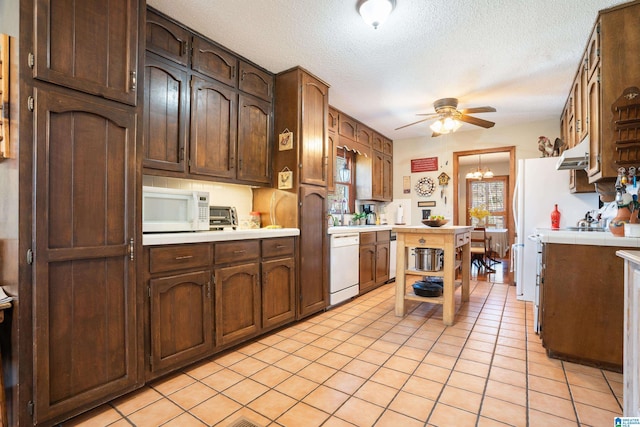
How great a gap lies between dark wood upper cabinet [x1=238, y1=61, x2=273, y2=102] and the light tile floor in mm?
2176

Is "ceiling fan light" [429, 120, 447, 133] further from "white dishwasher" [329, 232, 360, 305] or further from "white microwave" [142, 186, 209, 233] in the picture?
"white microwave" [142, 186, 209, 233]

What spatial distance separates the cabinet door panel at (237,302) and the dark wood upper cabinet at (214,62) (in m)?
1.55

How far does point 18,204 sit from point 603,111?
11.5 feet

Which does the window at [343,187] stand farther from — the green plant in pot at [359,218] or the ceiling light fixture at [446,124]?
the ceiling light fixture at [446,124]

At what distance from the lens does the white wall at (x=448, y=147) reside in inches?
183

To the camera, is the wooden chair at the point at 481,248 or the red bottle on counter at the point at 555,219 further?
the wooden chair at the point at 481,248

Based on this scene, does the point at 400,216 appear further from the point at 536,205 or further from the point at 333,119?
the point at 333,119

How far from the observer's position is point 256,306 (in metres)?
2.50

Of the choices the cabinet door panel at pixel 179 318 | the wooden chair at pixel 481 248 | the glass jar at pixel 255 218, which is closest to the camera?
the cabinet door panel at pixel 179 318

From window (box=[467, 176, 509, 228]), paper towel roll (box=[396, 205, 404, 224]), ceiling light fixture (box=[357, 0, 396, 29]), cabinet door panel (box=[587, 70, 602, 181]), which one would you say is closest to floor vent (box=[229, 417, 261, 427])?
ceiling light fixture (box=[357, 0, 396, 29])

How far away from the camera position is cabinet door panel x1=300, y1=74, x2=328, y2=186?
2.97 meters

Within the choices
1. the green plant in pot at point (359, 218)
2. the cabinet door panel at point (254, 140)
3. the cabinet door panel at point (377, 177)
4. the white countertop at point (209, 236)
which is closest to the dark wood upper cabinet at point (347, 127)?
the cabinet door panel at point (377, 177)

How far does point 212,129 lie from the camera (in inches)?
98.5

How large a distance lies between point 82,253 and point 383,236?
3.57 metres
